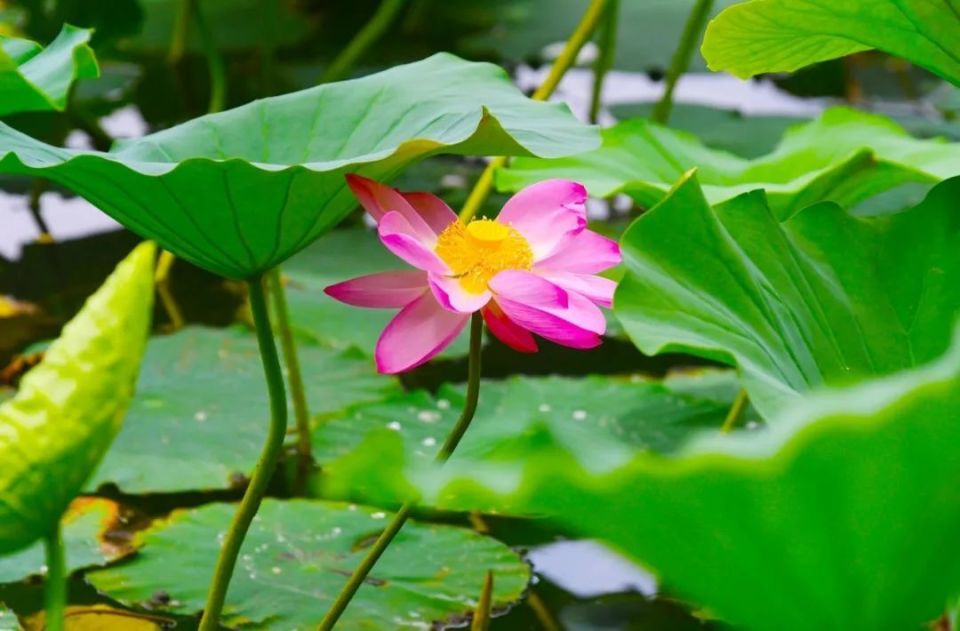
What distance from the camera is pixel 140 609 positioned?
3.36 ft

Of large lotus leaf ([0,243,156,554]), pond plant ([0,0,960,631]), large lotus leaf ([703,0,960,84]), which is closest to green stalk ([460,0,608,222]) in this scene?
pond plant ([0,0,960,631])

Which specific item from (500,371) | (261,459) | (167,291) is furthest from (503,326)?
(167,291)

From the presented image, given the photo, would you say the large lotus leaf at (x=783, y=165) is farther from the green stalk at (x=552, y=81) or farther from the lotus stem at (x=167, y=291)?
the lotus stem at (x=167, y=291)

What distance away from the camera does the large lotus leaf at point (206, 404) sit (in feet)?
4.12

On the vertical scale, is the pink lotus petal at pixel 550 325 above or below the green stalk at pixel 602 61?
above

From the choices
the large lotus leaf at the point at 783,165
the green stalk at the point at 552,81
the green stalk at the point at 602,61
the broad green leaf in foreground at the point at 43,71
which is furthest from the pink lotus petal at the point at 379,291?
the green stalk at the point at 602,61

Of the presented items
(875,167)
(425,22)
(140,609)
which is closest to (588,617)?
(140,609)

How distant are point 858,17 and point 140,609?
2.31 ft

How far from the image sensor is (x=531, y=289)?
71 centimetres

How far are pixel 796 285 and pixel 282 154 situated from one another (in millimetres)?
362

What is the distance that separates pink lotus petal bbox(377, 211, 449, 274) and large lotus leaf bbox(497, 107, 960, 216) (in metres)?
0.41

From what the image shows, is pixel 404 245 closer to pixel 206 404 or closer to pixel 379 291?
pixel 379 291

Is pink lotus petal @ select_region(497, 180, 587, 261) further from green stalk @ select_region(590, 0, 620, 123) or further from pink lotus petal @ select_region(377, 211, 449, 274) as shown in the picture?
green stalk @ select_region(590, 0, 620, 123)

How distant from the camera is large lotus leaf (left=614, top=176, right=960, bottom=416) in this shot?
0.73 meters
